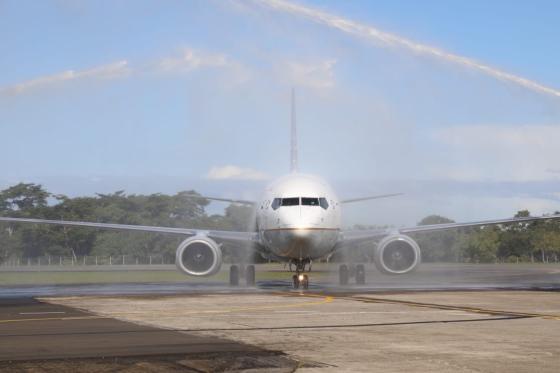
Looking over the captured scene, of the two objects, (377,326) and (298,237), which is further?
(298,237)

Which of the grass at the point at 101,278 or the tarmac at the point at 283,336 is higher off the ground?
the grass at the point at 101,278

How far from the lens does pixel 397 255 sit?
3341cm

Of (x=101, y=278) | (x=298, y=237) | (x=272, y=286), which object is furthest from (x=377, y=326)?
(x=101, y=278)

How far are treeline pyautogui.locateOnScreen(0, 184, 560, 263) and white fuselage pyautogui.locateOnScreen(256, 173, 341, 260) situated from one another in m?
50.2

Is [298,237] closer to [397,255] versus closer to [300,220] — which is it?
[300,220]

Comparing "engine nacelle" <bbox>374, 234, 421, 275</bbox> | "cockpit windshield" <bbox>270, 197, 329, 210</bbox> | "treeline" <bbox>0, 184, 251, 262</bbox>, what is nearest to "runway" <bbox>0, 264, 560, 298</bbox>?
"engine nacelle" <bbox>374, 234, 421, 275</bbox>

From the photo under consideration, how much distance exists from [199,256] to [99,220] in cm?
6411

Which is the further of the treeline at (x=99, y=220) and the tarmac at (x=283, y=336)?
the treeline at (x=99, y=220)

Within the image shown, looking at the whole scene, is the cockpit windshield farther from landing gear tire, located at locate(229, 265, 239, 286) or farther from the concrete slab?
the concrete slab

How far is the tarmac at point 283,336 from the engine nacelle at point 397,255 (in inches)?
433

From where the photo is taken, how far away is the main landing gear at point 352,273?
36.3 metres

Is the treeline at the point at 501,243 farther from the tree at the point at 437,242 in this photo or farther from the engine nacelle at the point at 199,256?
the engine nacelle at the point at 199,256

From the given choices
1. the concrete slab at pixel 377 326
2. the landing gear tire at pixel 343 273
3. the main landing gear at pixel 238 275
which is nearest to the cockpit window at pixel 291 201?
the main landing gear at pixel 238 275

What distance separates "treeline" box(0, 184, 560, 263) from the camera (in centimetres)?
8881
